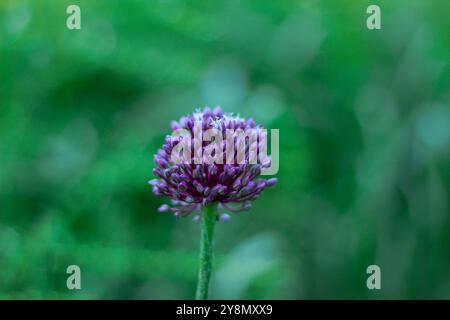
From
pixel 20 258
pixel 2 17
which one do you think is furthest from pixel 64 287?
pixel 2 17

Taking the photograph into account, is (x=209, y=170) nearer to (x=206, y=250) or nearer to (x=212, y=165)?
(x=212, y=165)

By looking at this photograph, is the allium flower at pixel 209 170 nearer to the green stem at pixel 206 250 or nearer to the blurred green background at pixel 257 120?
the green stem at pixel 206 250

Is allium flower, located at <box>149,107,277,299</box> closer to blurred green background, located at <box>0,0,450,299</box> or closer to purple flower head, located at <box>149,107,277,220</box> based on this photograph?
purple flower head, located at <box>149,107,277,220</box>

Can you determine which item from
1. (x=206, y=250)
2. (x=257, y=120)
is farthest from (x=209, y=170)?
(x=257, y=120)

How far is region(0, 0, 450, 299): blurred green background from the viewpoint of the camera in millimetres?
2561

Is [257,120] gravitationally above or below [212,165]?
above

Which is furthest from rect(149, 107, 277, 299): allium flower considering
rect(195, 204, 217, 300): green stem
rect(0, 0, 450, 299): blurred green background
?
rect(0, 0, 450, 299): blurred green background

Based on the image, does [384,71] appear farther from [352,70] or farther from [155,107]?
[155,107]

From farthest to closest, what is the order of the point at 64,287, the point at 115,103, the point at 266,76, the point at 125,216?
the point at 266,76, the point at 115,103, the point at 125,216, the point at 64,287

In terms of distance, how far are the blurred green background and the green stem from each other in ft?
2.89

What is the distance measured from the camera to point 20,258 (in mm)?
2031

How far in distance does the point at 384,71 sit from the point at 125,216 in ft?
A: 4.84

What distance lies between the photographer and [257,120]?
2818 mm

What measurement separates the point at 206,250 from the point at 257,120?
1488 mm
